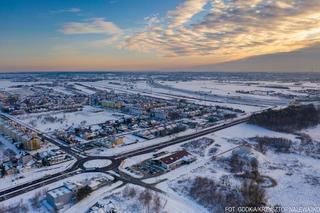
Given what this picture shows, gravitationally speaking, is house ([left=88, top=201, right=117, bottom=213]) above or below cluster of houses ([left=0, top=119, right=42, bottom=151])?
below

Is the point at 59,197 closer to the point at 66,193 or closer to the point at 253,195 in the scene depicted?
the point at 66,193

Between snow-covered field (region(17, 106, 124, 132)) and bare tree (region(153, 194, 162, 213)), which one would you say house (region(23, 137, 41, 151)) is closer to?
snow-covered field (region(17, 106, 124, 132))

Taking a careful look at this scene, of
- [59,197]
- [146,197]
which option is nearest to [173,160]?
[146,197]

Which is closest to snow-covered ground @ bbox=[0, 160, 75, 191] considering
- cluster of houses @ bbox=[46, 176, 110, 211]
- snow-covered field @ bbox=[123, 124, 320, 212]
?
cluster of houses @ bbox=[46, 176, 110, 211]

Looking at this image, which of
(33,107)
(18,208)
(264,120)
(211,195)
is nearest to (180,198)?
(211,195)

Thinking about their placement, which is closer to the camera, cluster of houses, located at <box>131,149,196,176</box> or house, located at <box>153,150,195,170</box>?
cluster of houses, located at <box>131,149,196,176</box>

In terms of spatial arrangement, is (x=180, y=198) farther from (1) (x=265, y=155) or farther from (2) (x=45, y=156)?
(2) (x=45, y=156)

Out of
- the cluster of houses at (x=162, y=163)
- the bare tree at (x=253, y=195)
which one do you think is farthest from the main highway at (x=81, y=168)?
the bare tree at (x=253, y=195)
